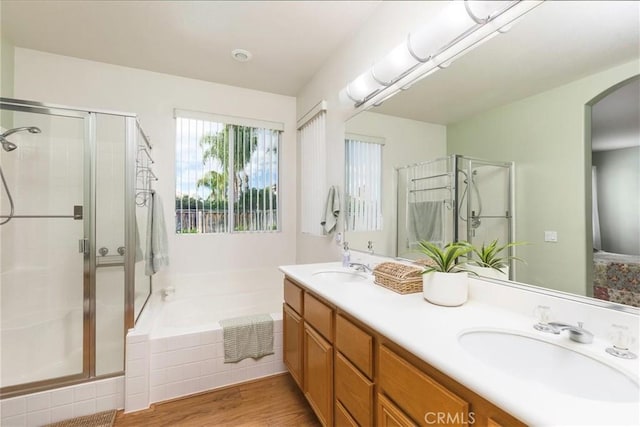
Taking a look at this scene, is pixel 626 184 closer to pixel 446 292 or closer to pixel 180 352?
pixel 446 292

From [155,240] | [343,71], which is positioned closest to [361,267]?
[343,71]

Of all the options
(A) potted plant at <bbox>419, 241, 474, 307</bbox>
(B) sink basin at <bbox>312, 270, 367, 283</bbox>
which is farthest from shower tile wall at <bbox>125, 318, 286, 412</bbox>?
(A) potted plant at <bbox>419, 241, 474, 307</bbox>

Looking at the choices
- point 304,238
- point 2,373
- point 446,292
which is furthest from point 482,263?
point 2,373

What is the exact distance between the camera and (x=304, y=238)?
3.14m

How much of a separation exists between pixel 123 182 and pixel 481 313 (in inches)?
89.6

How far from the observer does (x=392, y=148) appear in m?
1.81

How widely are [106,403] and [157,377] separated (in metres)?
0.33

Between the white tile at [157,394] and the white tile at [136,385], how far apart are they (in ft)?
0.19

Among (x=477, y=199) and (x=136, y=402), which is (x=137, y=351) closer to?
(x=136, y=402)

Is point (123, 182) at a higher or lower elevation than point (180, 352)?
higher

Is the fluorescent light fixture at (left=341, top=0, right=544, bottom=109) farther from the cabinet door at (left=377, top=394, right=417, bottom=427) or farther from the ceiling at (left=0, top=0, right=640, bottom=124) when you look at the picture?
the cabinet door at (left=377, top=394, right=417, bottom=427)

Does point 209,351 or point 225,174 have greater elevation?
point 225,174

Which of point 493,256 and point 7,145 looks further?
point 7,145

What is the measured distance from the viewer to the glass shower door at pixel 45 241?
1.94 meters
